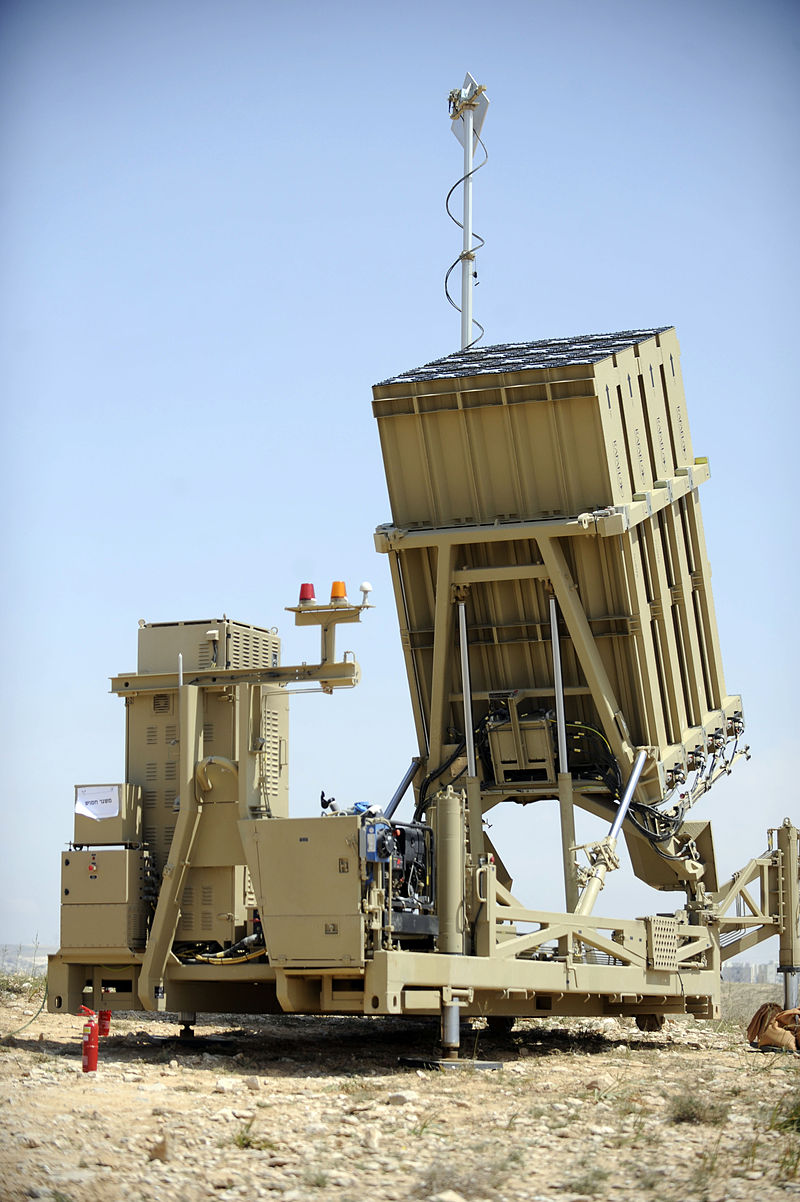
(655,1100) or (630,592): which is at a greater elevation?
(630,592)

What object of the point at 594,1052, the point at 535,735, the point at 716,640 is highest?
the point at 716,640

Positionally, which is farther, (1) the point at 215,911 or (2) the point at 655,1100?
(1) the point at 215,911

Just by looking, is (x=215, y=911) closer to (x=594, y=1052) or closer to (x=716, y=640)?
(x=594, y=1052)

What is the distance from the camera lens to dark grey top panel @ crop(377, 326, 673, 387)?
15477mm

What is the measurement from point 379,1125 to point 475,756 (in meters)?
6.90

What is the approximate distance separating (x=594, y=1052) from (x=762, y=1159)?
6.45 metres

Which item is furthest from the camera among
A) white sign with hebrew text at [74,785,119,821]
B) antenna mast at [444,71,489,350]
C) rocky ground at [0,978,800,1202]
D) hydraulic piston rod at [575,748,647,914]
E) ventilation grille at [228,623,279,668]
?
antenna mast at [444,71,489,350]

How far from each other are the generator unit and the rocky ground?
0.76 metres

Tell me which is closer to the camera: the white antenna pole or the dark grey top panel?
the dark grey top panel

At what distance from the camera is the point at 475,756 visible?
16.4 m

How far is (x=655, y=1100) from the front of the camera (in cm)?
1091

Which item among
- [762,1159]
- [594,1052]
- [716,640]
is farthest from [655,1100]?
[716,640]

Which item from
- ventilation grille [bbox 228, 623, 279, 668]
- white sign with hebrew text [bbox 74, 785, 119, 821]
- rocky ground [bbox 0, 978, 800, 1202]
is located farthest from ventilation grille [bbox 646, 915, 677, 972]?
white sign with hebrew text [bbox 74, 785, 119, 821]

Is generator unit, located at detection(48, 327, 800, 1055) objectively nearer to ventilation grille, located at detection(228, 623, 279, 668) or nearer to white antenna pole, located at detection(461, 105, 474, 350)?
ventilation grille, located at detection(228, 623, 279, 668)
